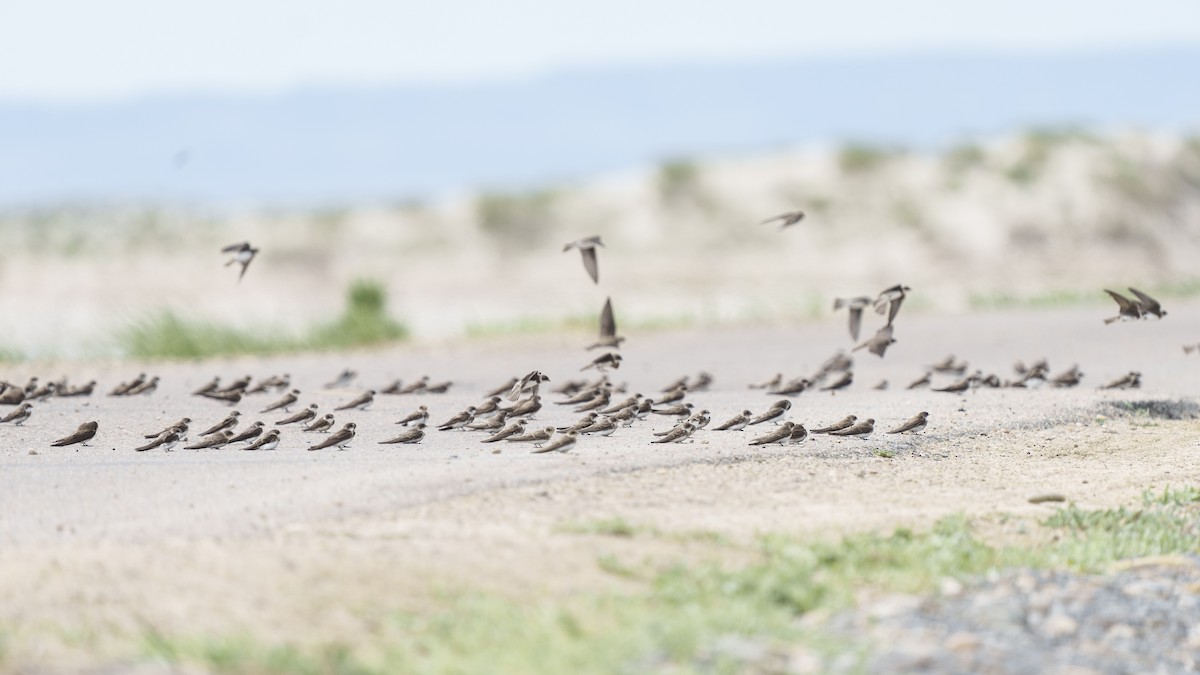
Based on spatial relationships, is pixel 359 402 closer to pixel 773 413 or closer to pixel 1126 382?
pixel 773 413

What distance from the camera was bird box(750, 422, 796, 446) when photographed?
41.9 feet

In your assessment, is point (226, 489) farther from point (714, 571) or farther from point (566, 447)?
point (714, 571)

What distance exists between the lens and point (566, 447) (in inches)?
503

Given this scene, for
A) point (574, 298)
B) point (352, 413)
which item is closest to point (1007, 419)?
point (352, 413)

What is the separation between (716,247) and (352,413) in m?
31.4

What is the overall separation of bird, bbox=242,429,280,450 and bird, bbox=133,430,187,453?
58 centimetres

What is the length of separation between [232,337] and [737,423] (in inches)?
483

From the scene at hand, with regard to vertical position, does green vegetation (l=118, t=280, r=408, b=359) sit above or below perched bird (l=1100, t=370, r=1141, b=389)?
above

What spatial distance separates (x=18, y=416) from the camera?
601 inches

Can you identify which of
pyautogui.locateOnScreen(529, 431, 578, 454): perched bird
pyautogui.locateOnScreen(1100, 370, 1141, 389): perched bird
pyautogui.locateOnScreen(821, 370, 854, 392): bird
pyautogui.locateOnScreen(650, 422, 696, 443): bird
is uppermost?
pyautogui.locateOnScreen(529, 431, 578, 454): perched bird

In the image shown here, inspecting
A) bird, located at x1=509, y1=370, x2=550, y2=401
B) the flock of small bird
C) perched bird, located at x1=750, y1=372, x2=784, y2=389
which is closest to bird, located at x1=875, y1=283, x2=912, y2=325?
the flock of small bird

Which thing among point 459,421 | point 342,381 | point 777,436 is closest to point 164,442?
point 459,421

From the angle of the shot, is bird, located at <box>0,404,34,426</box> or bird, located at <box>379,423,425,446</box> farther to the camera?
bird, located at <box>0,404,34,426</box>

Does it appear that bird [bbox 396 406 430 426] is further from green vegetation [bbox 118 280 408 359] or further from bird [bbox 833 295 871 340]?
green vegetation [bbox 118 280 408 359]
